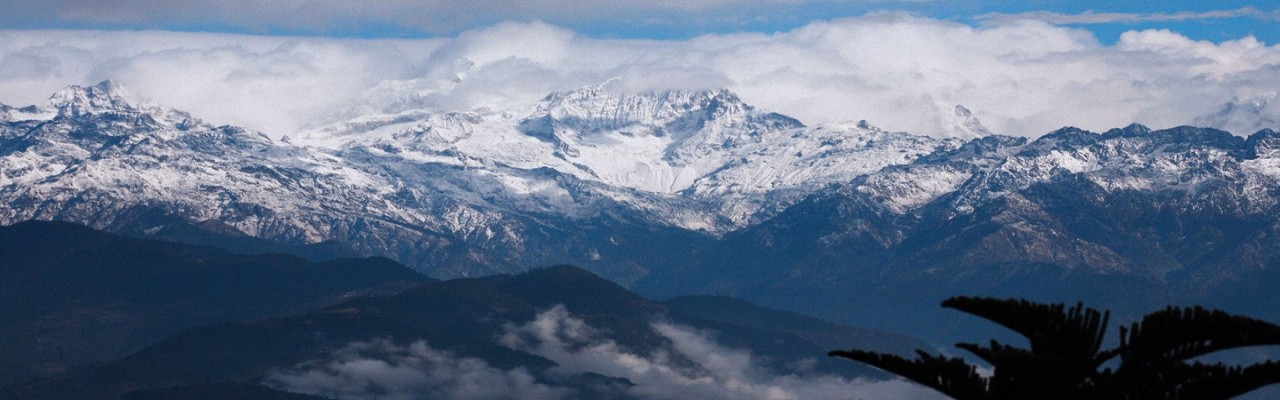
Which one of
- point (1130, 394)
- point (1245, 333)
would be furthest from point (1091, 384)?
point (1245, 333)

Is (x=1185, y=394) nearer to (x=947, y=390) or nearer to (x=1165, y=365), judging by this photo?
(x=1165, y=365)

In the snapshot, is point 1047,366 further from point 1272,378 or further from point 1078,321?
point 1272,378

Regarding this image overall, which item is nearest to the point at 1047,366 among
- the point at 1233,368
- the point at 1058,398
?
the point at 1058,398

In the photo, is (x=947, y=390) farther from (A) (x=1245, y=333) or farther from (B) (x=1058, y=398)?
(A) (x=1245, y=333)

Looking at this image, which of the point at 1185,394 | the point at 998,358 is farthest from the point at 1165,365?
the point at 998,358
